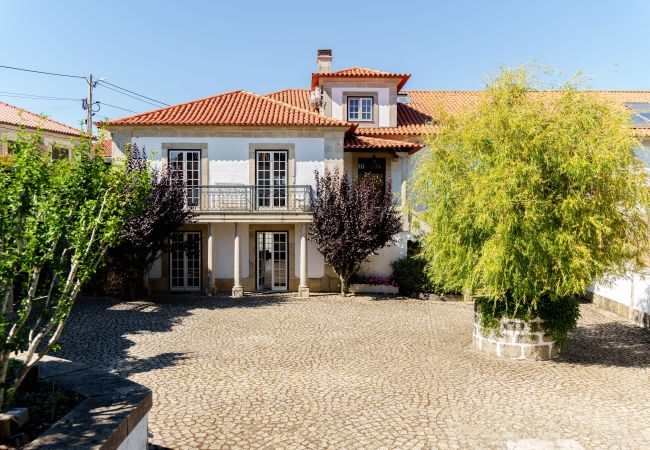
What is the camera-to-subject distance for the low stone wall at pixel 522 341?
29.5ft

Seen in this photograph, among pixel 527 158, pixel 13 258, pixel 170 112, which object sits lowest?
pixel 13 258

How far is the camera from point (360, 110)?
20.0 metres

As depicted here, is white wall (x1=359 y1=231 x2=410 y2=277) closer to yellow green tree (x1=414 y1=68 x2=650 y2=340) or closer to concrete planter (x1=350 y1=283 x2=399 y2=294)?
concrete planter (x1=350 y1=283 x2=399 y2=294)

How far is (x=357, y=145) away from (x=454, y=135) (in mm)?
8322

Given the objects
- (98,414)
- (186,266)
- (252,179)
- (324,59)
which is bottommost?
(98,414)

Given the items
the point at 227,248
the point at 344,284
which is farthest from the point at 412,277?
the point at 227,248

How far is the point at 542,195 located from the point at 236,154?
432 inches

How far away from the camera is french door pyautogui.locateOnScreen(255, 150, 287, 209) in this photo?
16766mm

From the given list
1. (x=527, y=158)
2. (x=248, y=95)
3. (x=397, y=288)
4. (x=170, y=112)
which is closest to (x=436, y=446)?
(x=527, y=158)

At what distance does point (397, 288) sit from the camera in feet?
55.2

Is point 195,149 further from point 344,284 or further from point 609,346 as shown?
point 609,346

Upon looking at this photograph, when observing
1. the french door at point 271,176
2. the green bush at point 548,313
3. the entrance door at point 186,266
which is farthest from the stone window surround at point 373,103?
the green bush at point 548,313

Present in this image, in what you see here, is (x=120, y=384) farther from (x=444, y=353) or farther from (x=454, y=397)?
(x=444, y=353)

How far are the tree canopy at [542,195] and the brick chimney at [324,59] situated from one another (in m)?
14.0
